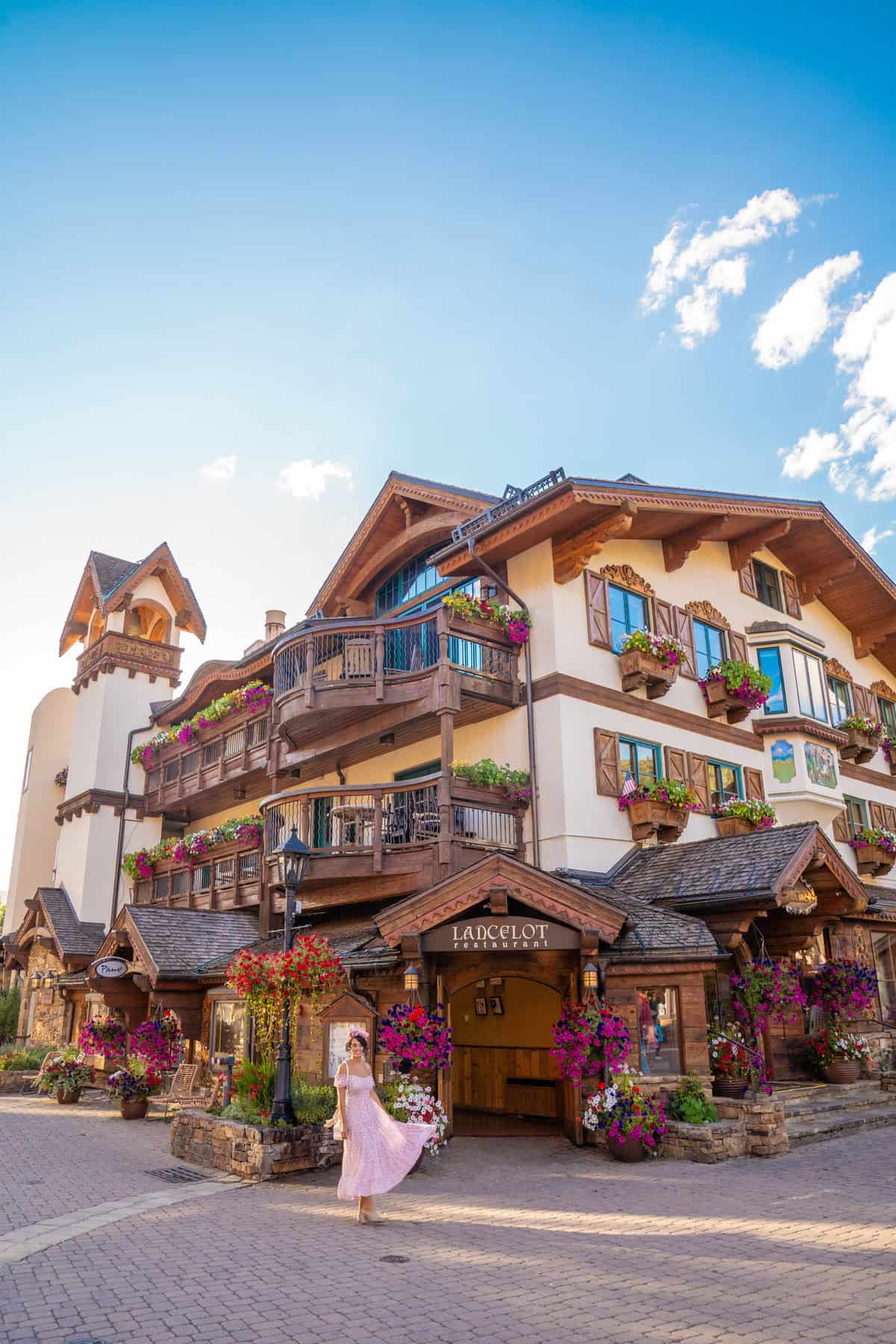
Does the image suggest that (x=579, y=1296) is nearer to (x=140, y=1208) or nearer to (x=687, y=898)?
(x=140, y=1208)

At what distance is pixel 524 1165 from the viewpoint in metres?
12.5

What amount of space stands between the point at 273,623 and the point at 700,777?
1704 centimetres

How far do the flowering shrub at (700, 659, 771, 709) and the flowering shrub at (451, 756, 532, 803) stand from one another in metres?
5.69

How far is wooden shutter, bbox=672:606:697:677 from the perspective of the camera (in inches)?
844

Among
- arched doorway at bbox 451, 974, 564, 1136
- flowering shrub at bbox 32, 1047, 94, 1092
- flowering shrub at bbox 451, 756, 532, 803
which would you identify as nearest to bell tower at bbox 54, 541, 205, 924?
flowering shrub at bbox 32, 1047, 94, 1092

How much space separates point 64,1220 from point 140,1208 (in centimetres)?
78

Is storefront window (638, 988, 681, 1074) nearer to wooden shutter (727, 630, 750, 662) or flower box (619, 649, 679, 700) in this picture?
flower box (619, 649, 679, 700)

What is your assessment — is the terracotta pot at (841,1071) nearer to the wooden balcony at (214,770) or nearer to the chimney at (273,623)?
the wooden balcony at (214,770)

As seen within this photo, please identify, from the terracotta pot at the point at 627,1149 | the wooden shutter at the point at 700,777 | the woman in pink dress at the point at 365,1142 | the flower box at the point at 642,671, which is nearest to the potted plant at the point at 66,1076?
the terracotta pot at the point at 627,1149

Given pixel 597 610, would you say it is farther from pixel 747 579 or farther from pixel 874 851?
pixel 874 851

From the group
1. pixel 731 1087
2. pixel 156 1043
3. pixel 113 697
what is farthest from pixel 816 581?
pixel 113 697

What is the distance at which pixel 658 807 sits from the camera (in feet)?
60.1

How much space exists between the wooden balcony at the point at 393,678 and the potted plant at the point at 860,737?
10.3 meters

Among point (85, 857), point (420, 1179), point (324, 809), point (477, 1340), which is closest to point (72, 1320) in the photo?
point (477, 1340)
